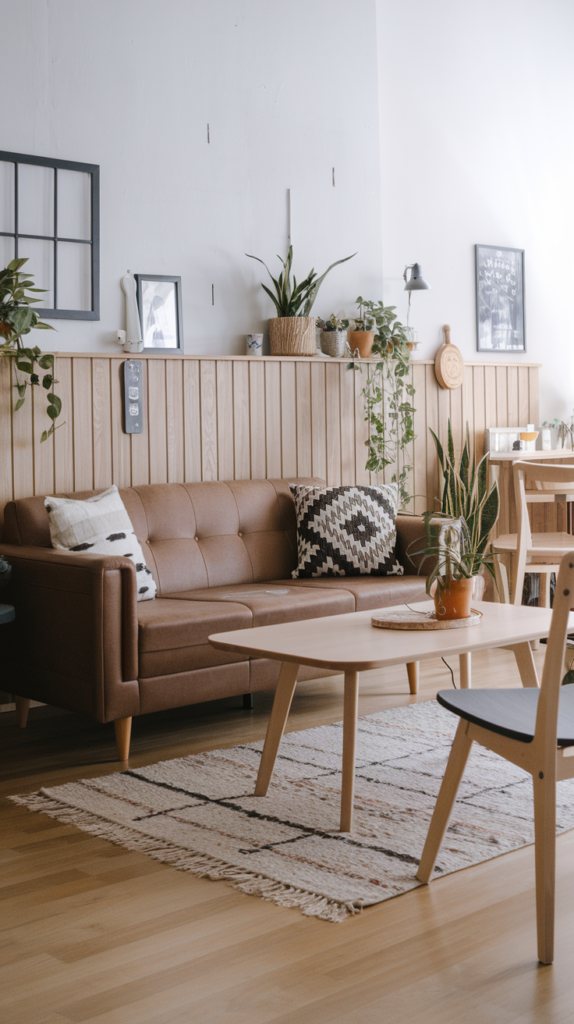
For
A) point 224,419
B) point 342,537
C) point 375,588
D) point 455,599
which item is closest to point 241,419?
point 224,419

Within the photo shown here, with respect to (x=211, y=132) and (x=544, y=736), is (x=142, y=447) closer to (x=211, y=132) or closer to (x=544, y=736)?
(x=211, y=132)

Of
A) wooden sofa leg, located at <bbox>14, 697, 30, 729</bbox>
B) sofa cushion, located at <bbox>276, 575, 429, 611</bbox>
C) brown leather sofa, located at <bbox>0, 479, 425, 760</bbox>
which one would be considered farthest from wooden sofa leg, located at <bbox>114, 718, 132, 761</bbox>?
sofa cushion, located at <bbox>276, 575, 429, 611</bbox>

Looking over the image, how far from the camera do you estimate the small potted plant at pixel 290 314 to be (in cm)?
484

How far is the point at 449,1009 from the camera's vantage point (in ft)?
5.92

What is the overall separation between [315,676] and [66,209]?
215 cm

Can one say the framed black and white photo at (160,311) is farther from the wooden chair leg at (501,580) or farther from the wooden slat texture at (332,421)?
the wooden chair leg at (501,580)

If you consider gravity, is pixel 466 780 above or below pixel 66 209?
below

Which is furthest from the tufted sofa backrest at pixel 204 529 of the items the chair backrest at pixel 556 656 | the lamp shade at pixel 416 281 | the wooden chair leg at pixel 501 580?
the chair backrest at pixel 556 656

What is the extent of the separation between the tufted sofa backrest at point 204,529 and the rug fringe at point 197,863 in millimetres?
1255

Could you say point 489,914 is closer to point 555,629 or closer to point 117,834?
point 555,629

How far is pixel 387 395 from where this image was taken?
5359 millimetres

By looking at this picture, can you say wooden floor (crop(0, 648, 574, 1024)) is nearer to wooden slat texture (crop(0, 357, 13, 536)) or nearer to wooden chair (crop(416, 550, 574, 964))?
wooden chair (crop(416, 550, 574, 964))

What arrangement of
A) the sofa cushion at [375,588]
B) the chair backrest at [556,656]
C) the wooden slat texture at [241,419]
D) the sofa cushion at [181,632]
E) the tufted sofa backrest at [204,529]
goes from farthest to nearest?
the wooden slat texture at [241,419] < the sofa cushion at [375,588] < the tufted sofa backrest at [204,529] < the sofa cushion at [181,632] < the chair backrest at [556,656]

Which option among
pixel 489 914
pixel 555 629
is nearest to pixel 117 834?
pixel 489 914
